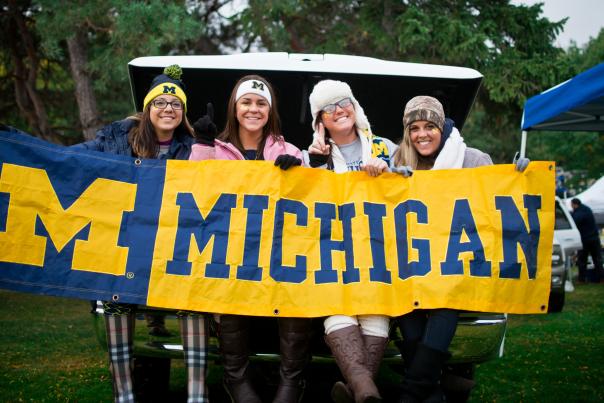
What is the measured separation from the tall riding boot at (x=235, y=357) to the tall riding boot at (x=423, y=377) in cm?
84

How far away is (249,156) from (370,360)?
1.49 m

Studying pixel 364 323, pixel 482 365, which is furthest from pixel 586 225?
pixel 364 323

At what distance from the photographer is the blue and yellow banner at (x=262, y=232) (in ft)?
13.7

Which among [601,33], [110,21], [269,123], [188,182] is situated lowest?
[188,182]

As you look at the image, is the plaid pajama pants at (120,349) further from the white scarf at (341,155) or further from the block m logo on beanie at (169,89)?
the white scarf at (341,155)

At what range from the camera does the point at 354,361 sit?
376cm

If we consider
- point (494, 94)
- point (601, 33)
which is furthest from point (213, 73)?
point (601, 33)

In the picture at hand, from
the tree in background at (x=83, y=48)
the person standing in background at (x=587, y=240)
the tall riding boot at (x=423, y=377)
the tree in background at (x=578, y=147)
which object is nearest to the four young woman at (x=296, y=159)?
the tall riding boot at (x=423, y=377)

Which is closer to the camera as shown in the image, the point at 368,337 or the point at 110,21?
the point at 368,337

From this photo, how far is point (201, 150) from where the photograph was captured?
4.35 meters

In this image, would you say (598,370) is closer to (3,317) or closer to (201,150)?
(201,150)

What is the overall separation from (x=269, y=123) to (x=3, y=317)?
21.9 ft

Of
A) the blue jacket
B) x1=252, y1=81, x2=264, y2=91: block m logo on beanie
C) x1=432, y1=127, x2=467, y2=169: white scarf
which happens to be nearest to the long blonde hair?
x1=432, y1=127, x2=467, y2=169: white scarf

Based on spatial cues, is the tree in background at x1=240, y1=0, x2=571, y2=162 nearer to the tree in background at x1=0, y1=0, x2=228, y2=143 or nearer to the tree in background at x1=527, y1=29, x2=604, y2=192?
the tree in background at x1=0, y1=0, x2=228, y2=143
